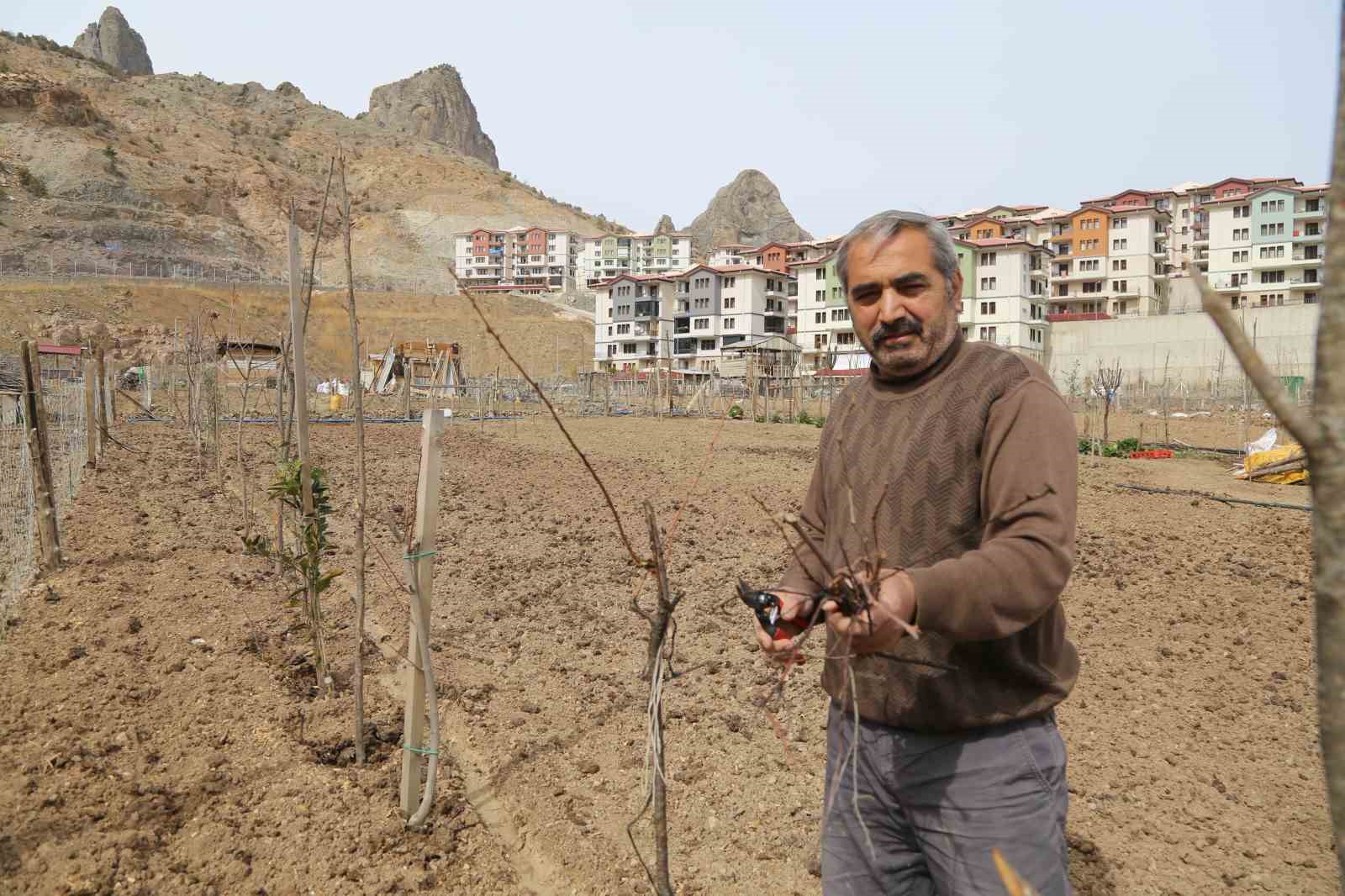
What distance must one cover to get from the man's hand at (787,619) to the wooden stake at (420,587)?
1.74 meters

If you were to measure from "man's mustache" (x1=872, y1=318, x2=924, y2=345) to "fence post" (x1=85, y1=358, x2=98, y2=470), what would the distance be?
1131cm

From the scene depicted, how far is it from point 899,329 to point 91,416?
1203cm

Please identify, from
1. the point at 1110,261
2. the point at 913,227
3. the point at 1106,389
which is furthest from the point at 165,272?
the point at 913,227

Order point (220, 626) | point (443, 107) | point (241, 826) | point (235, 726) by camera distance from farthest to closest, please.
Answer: point (443, 107) → point (220, 626) → point (235, 726) → point (241, 826)

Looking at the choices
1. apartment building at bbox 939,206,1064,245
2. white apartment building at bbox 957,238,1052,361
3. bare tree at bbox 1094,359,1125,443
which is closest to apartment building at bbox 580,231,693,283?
apartment building at bbox 939,206,1064,245

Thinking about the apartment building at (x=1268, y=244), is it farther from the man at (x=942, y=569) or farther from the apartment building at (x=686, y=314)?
the man at (x=942, y=569)

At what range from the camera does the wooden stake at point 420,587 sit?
3.02m

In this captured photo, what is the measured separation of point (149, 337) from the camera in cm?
4097

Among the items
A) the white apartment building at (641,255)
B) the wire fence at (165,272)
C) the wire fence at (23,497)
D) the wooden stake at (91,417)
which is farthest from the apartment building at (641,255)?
the wire fence at (23,497)

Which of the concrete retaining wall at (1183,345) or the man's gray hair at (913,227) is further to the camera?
the concrete retaining wall at (1183,345)

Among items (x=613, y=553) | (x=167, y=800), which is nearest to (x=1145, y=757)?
(x=167, y=800)

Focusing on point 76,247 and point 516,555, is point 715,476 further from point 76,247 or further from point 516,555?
point 76,247

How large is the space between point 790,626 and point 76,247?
62.1 metres

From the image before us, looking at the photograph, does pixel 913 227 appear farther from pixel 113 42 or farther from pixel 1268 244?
pixel 113 42
